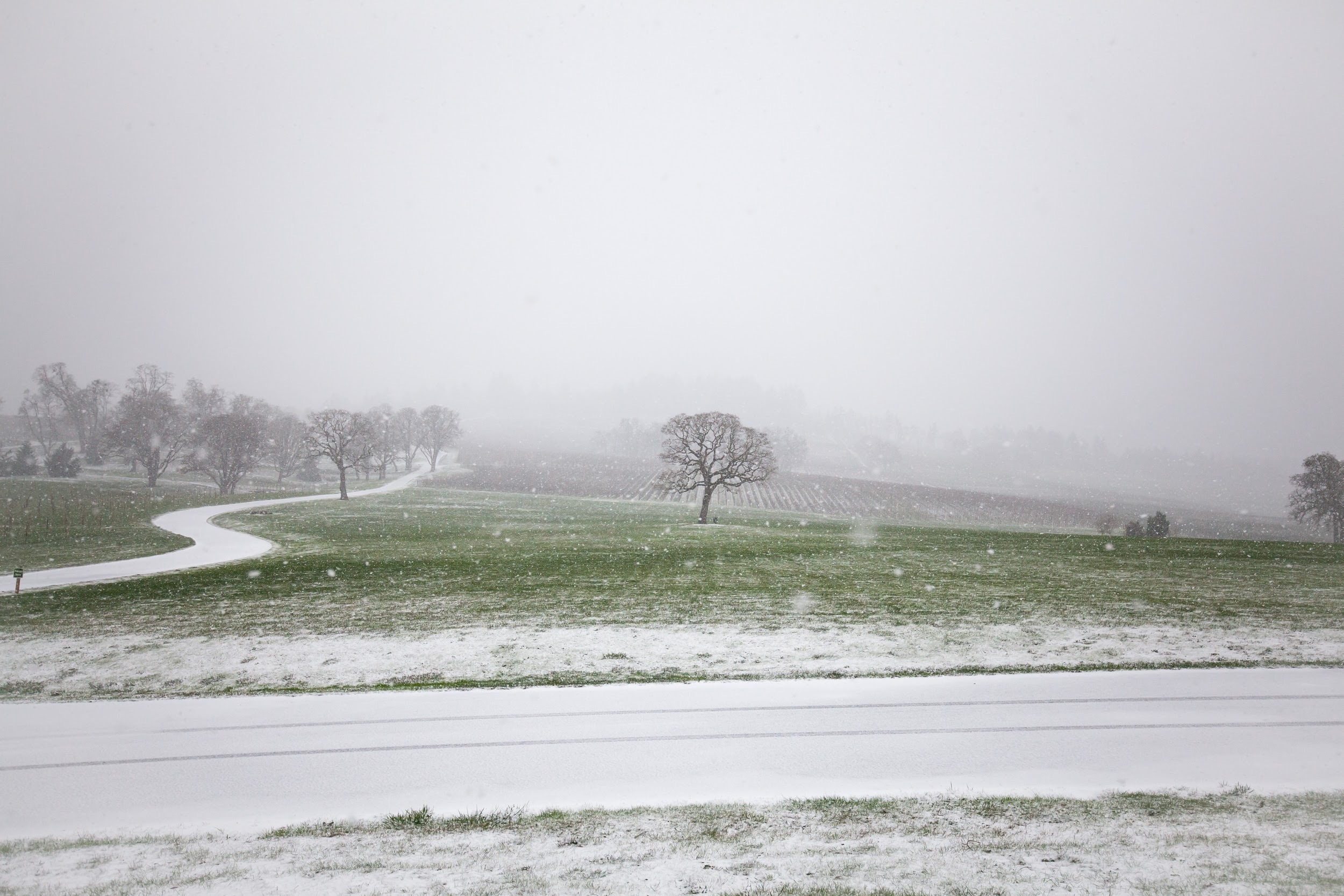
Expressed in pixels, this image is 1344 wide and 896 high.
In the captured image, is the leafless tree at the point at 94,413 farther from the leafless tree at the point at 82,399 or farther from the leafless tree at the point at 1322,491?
the leafless tree at the point at 1322,491

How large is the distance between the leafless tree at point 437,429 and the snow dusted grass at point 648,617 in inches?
2959

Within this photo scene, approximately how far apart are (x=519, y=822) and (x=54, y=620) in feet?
50.6

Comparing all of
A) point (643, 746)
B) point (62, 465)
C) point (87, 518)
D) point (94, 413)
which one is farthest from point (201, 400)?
point (643, 746)

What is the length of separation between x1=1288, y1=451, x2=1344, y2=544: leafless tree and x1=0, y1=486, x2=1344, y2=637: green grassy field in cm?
2459

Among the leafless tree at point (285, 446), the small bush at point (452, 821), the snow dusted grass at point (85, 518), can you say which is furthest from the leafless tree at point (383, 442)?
the small bush at point (452, 821)

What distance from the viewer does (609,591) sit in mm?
17688

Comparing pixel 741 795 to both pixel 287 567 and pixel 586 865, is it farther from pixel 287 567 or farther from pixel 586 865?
pixel 287 567

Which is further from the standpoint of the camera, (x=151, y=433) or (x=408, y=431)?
(x=408, y=431)

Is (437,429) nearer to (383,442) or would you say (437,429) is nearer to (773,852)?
(383,442)

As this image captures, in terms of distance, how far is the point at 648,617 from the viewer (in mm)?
14820

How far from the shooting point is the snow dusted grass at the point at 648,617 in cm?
1149

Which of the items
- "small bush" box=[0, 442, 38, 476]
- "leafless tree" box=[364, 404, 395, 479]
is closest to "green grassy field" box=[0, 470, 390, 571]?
"small bush" box=[0, 442, 38, 476]

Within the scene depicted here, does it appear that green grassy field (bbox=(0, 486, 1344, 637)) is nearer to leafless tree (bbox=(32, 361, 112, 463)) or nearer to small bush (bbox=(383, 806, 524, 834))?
small bush (bbox=(383, 806, 524, 834))

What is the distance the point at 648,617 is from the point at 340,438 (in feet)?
174
